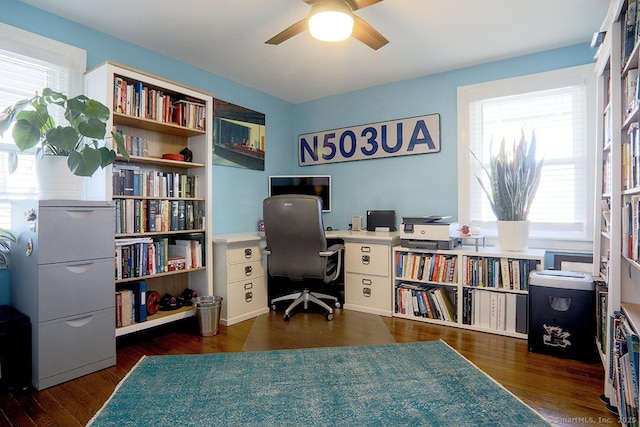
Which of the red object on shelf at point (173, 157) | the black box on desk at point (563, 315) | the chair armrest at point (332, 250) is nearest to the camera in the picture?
the black box on desk at point (563, 315)

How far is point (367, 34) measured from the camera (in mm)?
2422

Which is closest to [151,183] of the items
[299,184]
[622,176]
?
[299,184]

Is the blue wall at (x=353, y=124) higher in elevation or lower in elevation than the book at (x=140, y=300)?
higher

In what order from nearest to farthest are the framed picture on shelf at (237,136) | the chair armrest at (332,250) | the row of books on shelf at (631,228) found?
the row of books on shelf at (631,228) < the chair armrest at (332,250) < the framed picture on shelf at (237,136)

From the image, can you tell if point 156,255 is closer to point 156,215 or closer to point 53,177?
point 156,215

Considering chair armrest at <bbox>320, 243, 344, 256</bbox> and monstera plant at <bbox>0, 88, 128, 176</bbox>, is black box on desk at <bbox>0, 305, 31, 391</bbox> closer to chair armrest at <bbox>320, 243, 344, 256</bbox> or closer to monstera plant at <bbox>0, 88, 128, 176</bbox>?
monstera plant at <bbox>0, 88, 128, 176</bbox>

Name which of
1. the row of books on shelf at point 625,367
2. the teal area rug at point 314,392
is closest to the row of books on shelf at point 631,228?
the row of books on shelf at point 625,367

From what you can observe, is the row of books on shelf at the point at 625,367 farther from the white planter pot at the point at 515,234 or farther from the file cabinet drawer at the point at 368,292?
the file cabinet drawer at the point at 368,292

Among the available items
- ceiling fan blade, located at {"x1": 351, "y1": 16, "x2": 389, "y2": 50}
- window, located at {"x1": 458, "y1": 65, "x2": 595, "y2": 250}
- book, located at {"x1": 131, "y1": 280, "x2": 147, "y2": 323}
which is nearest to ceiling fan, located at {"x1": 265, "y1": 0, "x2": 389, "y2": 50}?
ceiling fan blade, located at {"x1": 351, "y1": 16, "x2": 389, "y2": 50}

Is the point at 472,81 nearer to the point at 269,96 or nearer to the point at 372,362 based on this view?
the point at 269,96

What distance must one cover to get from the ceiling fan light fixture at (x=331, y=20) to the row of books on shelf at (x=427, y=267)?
1.96 m

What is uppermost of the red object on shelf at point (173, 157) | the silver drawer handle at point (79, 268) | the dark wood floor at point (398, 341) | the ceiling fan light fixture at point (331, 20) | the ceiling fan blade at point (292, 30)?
the ceiling fan blade at point (292, 30)

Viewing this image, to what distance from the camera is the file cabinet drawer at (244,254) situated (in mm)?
3183

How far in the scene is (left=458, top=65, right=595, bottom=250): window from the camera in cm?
301
